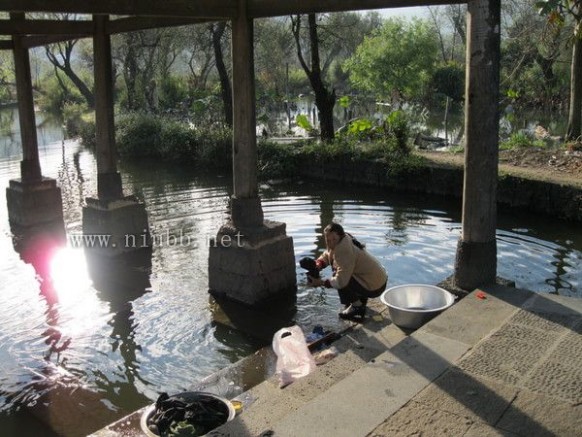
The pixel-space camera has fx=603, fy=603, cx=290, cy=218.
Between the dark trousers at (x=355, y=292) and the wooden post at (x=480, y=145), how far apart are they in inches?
34.3

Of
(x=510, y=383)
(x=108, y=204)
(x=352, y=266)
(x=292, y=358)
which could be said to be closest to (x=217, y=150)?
(x=108, y=204)

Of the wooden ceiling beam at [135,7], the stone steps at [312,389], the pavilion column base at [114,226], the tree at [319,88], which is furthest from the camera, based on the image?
the tree at [319,88]

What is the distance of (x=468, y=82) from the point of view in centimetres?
569

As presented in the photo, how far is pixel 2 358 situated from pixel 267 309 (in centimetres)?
285

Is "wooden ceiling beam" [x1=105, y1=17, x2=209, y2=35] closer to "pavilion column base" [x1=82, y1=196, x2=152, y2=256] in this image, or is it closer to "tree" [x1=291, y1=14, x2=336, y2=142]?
"pavilion column base" [x1=82, y1=196, x2=152, y2=256]

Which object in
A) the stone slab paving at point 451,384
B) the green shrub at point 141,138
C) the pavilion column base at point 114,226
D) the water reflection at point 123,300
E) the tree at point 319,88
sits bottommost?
the water reflection at point 123,300

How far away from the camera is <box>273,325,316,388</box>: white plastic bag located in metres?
4.91

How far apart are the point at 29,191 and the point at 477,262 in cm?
818

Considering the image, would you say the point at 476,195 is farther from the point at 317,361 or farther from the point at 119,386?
the point at 119,386

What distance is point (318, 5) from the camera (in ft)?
21.0

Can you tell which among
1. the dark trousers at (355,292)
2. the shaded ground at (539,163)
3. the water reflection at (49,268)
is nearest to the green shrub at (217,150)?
the shaded ground at (539,163)

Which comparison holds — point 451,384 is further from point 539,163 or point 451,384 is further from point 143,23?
point 539,163

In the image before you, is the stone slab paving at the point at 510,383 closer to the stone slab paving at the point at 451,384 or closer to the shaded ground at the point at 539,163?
the stone slab paving at the point at 451,384

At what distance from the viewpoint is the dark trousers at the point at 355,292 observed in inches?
242
